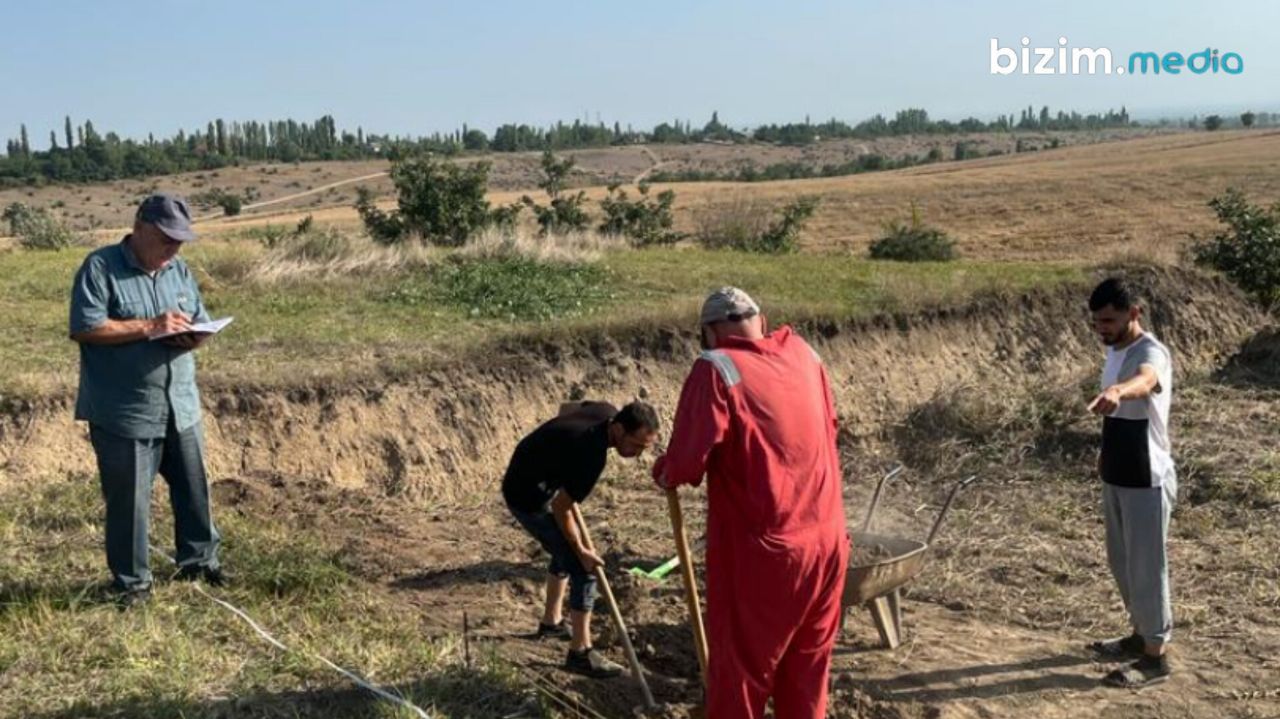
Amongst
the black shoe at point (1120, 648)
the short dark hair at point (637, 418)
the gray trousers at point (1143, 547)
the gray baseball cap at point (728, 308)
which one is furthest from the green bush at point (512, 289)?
the gray baseball cap at point (728, 308)

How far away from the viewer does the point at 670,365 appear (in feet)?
36.6

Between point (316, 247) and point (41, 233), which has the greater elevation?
point (41, 233)

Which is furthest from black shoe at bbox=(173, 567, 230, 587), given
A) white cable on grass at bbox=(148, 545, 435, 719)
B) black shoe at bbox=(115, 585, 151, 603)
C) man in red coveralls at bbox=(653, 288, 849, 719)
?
man in red coveralls at bbox=(653, 288, 849, 719)

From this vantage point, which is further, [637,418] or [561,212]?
[561,212]

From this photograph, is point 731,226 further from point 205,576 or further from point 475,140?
point 475,140

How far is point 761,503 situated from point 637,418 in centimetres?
126

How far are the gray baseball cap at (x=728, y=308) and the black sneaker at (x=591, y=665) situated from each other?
6.99ft

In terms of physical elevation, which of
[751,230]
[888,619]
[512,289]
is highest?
[751,230]

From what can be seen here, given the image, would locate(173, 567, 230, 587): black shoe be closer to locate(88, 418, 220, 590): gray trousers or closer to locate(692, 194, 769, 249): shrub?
locate(88, 418, 220, 590): gray trousers

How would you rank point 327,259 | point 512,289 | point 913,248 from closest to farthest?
point 512,289
point 327,259
point 913,248

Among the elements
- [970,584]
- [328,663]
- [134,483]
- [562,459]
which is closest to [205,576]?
[134,483]

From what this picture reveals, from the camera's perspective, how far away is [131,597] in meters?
5.45

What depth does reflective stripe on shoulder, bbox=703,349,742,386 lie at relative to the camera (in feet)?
12.5

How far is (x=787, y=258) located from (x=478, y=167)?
6313 millimetres
